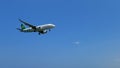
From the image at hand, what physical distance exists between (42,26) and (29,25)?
1103cm

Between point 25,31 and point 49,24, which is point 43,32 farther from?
point 25,31

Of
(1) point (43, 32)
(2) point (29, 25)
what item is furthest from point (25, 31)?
(1) point (43, 32)

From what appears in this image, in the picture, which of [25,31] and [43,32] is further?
[25,31]

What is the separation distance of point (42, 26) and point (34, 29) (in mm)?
6028

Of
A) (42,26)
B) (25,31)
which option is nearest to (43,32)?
(42,26)

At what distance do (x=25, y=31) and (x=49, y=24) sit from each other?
21342mm

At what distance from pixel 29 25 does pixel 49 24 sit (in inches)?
595

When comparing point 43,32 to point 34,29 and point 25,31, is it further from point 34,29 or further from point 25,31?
point 25,31

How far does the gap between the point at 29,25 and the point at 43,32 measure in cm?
1408

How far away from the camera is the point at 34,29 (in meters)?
174

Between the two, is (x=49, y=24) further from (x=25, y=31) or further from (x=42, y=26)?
(x=25, y=31)

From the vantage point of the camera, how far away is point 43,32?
171375 millimetres

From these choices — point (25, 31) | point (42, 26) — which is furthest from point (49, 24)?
point (25, 31)
